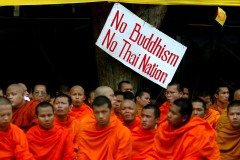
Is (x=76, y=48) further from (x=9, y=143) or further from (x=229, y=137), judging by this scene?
(x=9, y=143)

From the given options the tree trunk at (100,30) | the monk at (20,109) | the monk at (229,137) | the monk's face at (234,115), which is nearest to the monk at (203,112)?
the monk at (229,137)

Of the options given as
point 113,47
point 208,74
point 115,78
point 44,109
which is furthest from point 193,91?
point 44,109

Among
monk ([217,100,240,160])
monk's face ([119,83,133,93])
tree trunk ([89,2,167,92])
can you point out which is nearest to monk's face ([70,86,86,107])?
monk's face ([119,83,133,93])

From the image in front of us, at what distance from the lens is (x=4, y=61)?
44.7 feet

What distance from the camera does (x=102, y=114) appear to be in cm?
866

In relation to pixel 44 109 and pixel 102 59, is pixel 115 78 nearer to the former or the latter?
Answer: pixel 102 59

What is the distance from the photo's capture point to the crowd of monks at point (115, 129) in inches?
322

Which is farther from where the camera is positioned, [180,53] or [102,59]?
[102,59]

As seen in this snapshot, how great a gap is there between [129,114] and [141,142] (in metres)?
0.45

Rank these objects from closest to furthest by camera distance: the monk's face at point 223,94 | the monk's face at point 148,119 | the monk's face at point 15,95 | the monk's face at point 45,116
Result: 1. the monk's face at point 45,116
2. the monk's face at point 148,119
3. the monk's face at point 15,95
4. the monk's face at point 223,94

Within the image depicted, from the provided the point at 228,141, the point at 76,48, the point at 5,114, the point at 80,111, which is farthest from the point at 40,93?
the point at 76,48

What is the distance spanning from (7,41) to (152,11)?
11.9 ft

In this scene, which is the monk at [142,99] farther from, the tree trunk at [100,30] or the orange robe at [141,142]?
the orange robe at [141,142]

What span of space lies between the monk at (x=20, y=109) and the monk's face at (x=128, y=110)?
48.1 inches
